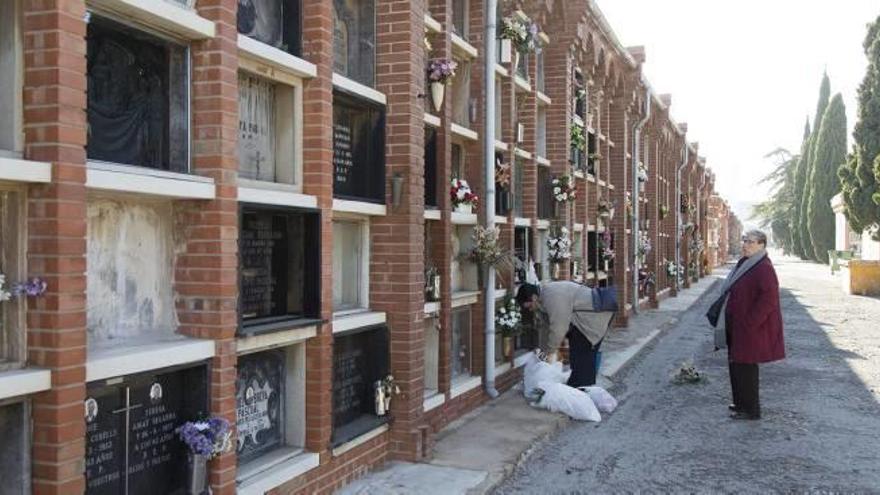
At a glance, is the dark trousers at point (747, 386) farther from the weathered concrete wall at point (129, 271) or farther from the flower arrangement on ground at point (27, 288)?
the flower arrangement on ground at point (27, 288)

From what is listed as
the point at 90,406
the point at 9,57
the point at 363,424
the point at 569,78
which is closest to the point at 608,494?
the point at 363,424

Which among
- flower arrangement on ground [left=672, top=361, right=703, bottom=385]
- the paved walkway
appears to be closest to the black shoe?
the paved walkway

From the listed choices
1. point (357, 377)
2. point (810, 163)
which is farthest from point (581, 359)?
point (810, 163)

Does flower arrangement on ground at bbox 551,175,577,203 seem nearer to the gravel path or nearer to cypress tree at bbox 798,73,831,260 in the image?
the gravel path

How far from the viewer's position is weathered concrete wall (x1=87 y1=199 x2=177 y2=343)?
354cm

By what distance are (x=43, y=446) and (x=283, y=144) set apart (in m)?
2.37

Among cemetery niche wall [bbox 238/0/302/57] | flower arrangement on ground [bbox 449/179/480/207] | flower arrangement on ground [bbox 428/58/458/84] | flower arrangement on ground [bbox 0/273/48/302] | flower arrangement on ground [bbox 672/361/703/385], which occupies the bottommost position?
flower arrangement on ground [bbox 672/361/703/385]

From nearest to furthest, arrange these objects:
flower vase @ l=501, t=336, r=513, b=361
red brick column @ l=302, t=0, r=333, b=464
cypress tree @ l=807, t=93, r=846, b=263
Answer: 1. red brick column @ l=302, t=0, r=333, b=464
2. flower vase @ l=501, t=336, r=513, b=361
3. cypress tree @ l=807, t=93, r=846, b=263

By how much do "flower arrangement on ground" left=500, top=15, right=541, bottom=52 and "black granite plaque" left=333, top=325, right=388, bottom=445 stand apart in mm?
4125

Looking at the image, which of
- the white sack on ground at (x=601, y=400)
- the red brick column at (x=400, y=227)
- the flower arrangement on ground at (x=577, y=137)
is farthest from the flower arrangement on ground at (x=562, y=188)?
the red brick column at (x=400, y=227)

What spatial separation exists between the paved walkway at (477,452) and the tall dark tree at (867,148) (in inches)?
831

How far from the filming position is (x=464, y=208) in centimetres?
765

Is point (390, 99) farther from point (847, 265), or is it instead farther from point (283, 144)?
point (847, 265)

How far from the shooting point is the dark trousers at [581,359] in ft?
28.1
